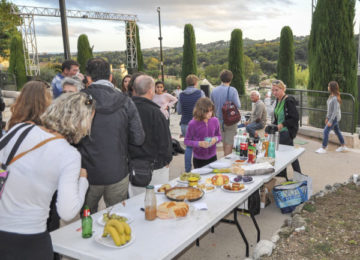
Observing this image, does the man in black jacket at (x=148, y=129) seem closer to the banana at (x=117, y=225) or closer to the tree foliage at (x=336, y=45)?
the banana at (x=117, y=225)

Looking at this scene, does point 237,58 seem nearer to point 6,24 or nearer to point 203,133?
point 203,133

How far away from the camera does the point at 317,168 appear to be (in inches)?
258

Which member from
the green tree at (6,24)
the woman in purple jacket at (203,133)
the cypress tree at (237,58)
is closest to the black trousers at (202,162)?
the woman in purple jacket at (203,133)

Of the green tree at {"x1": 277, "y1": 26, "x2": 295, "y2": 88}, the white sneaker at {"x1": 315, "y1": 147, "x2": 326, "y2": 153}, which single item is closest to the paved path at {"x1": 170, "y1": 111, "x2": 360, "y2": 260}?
the white sneaker at {"x1": 315, "y1": 147, "x2": 326, "y2": 153}

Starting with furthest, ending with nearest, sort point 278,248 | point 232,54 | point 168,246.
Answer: point 232,54
point 278,248
point 168,246

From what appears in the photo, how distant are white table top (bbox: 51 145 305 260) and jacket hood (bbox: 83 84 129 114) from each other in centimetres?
88

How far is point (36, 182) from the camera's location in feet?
5.84

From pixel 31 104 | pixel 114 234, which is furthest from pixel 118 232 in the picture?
Result: pixel 31 104

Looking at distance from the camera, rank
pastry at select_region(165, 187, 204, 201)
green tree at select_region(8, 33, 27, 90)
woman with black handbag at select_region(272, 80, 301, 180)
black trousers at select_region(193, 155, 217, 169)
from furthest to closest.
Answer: green tree at select_region(8, 33, 27, 90) < woman with black handbag at select_region(272, 80, 301, 180) < black trousers at select_region(193, 155, 217, 169) < pastry at select_region(165, 187, 204, 201)

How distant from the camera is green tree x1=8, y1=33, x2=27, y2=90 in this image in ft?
68.9

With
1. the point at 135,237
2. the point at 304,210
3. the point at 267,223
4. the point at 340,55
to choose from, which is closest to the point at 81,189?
the point at 135,237

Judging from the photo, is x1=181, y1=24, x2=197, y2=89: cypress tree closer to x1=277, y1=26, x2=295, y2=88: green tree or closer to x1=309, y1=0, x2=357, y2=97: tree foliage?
x1=277, y1=26, x2=295, y2=88: green tree

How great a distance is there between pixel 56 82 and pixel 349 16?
361 inches

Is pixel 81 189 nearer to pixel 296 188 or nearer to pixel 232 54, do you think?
pixel 296 188
